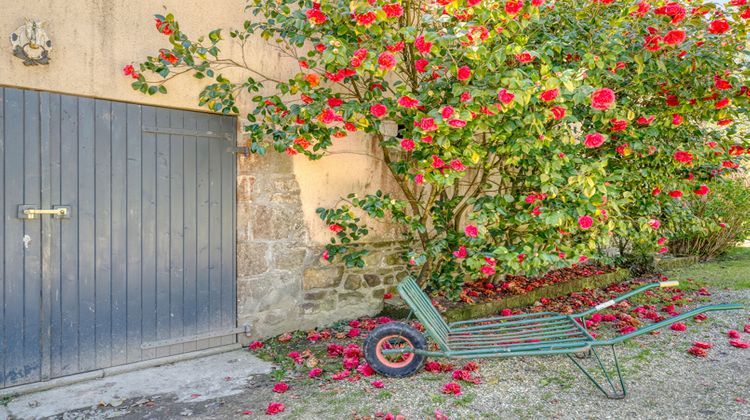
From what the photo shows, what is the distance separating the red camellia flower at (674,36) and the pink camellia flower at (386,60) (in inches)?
79.1

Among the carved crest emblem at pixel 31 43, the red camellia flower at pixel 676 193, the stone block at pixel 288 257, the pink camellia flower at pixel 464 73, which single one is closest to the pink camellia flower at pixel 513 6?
the pink camellia flower at pixel 464 73

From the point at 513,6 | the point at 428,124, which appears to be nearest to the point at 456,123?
the point at 428,124

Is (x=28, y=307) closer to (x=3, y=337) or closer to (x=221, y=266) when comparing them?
(x=3, y=337)

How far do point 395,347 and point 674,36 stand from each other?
9.70 feet

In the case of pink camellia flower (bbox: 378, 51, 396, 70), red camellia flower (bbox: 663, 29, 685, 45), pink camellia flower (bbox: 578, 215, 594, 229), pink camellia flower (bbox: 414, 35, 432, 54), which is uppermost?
red camellia flower (bbox: 663, 29, 685, 45)

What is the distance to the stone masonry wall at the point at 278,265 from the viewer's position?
4195 mm

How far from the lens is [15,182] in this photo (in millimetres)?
3186

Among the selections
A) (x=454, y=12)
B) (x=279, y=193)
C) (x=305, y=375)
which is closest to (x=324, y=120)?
(x=279, y=193)

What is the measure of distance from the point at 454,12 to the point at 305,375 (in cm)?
271

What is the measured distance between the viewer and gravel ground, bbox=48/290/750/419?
2947 millimetres

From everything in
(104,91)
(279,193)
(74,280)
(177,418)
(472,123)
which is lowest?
Result: (177,418)

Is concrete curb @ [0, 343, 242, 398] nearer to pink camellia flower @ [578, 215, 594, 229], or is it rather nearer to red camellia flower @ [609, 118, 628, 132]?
pink camellia flower @ [578, 215, 594, 229]

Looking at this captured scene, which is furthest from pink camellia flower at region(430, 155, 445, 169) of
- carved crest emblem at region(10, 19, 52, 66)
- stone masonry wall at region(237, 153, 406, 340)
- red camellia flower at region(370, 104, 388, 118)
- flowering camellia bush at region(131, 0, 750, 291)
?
carved crest emblem at region(10, 19, 52, 66)

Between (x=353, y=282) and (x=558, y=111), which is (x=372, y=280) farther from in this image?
(x=558, y=111)
